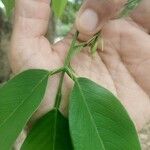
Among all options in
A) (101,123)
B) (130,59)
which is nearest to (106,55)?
(130,59)

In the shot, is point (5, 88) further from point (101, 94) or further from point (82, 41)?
point (82, 41)

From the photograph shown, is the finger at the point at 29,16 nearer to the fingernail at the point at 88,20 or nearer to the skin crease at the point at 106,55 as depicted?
the skin crease at the point at 106,55

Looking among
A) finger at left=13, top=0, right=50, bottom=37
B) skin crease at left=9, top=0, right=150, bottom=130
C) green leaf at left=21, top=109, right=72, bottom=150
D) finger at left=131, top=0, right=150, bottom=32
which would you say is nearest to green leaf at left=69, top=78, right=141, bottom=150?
green leaf at left=21, top=109, right=72, bottom=150

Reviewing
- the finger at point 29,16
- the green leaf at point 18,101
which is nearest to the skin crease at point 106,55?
the finger at point 29,16

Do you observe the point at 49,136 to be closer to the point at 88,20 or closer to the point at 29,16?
the point at 88,20

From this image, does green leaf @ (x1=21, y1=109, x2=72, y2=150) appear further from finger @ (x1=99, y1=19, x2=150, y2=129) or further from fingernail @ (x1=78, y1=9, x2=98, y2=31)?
finger @ (x1=99, y1=19, x2=150, y2=129)

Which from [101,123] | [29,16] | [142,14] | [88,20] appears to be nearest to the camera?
[101,123]

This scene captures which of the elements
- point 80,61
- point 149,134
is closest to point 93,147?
point 80,61
